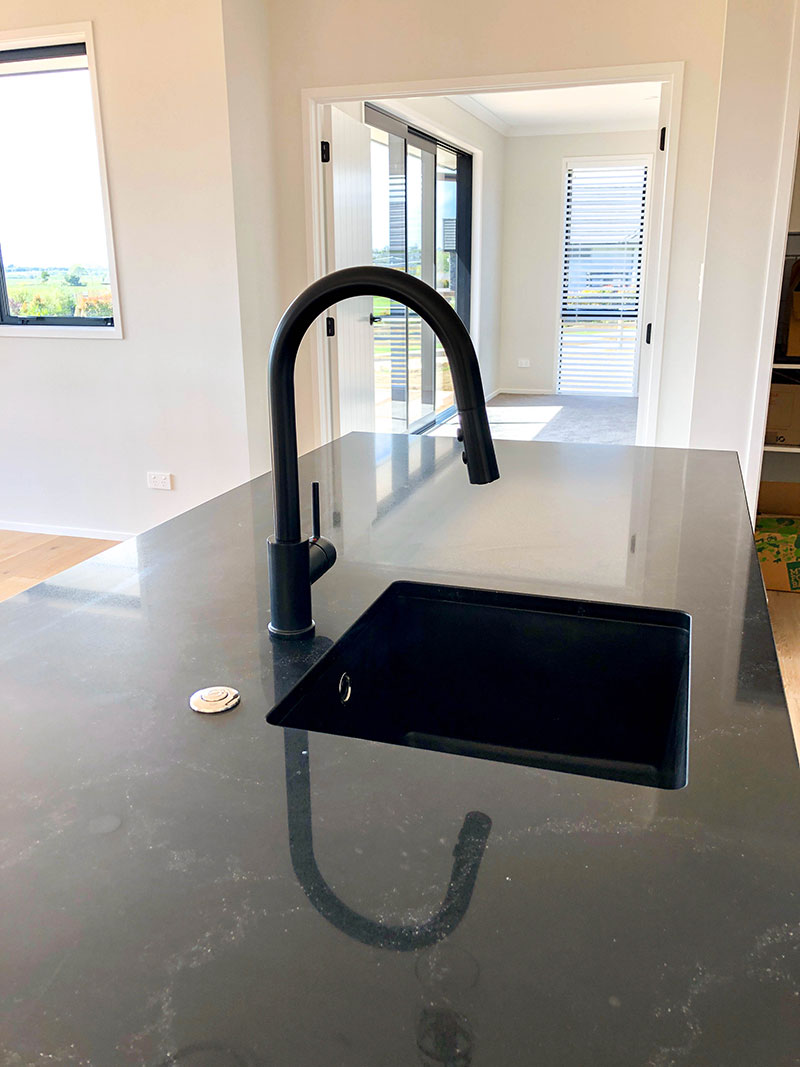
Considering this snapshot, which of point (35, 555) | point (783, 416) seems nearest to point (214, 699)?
point (783, 416)

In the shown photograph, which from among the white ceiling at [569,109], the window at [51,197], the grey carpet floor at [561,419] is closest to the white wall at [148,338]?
the window at [51,197]

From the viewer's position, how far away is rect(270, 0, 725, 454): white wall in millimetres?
3541

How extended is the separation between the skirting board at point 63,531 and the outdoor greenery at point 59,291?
1.11 meters

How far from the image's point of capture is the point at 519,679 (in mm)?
1208

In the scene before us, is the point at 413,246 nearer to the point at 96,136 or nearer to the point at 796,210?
the point at 96,136

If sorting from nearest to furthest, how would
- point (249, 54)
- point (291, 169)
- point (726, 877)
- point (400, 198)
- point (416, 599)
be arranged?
point (726, 877) < point (416, 599) < point (249, 54) < point (291, 169) < point (400, 198)

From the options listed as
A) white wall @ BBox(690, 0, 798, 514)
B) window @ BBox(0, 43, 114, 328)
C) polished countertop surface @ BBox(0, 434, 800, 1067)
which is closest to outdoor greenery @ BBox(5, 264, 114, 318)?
window @ BBox(0, 43, 114, 328)

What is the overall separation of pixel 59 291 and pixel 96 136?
789 mm

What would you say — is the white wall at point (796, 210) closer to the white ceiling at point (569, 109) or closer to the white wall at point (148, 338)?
the white wall at point (148, 338)

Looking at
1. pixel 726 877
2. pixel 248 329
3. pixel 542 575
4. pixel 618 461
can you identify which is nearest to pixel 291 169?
pixel 248 329

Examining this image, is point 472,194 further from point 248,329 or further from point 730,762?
point 730,762

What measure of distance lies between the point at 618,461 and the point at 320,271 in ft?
9.13

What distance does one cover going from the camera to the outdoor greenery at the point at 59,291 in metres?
4.29

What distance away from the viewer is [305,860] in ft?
2.08
